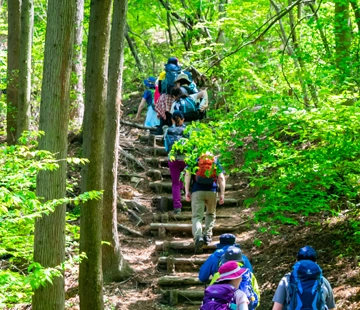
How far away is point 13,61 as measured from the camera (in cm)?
1354

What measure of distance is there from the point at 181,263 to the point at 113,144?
261 cm

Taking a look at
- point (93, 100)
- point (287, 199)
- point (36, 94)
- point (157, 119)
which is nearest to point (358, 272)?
point (287, 199)

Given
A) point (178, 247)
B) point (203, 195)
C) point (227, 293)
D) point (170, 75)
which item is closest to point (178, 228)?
point (178, 247)

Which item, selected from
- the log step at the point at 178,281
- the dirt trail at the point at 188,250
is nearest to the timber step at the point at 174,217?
the dirt trail at the point at 188,250

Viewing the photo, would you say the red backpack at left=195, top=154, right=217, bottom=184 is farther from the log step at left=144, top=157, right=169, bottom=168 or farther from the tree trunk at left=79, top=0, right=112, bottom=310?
the log step at left=144, top=157, right=169, bottom=168

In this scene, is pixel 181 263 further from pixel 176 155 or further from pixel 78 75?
pixel 78 75

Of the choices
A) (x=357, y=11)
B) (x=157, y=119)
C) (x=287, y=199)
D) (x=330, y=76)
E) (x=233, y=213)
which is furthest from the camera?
(x=157, y=119)

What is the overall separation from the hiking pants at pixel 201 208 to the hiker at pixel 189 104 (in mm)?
3416

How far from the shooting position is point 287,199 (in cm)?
729

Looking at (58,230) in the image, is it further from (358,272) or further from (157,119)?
(157,119)

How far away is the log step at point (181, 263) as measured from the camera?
969 centimetres

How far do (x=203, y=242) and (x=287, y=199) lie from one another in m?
2.94

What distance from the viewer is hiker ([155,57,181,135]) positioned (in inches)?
508

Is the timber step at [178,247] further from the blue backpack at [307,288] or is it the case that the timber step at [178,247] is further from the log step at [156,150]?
the log step at [156,150]
